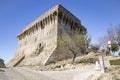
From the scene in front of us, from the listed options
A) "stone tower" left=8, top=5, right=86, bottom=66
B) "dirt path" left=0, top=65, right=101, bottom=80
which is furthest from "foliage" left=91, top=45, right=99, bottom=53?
"dirt path" left=0, top=65, right=101, bottom=80

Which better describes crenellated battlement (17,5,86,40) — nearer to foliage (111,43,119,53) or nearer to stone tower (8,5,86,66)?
stone tower (8,5,86,66)

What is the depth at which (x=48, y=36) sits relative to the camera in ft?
122

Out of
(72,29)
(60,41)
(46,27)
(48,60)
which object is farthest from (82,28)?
(48,60)

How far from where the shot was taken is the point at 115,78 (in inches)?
473

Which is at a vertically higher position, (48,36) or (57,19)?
(57,19)

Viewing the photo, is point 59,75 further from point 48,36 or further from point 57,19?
point 57,19

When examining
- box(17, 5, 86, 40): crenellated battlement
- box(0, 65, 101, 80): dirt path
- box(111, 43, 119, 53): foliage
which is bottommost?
box(0, 65, 101, 80): dirt path

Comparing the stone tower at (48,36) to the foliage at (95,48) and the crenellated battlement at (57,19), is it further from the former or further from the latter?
the foliage at (95,48)

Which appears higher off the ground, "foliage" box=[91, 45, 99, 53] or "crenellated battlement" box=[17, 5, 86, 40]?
"crenellated battlement" box=[17, 5, 86, 40]

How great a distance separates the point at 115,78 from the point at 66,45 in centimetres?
1970

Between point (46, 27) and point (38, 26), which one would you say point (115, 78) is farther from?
point (38, 26)

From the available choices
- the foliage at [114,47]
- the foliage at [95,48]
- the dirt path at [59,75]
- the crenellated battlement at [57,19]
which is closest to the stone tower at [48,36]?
the crenellated battlement at [57,19]

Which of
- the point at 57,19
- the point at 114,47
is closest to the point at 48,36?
the point at 57,19

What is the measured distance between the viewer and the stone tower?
32.6 meters
